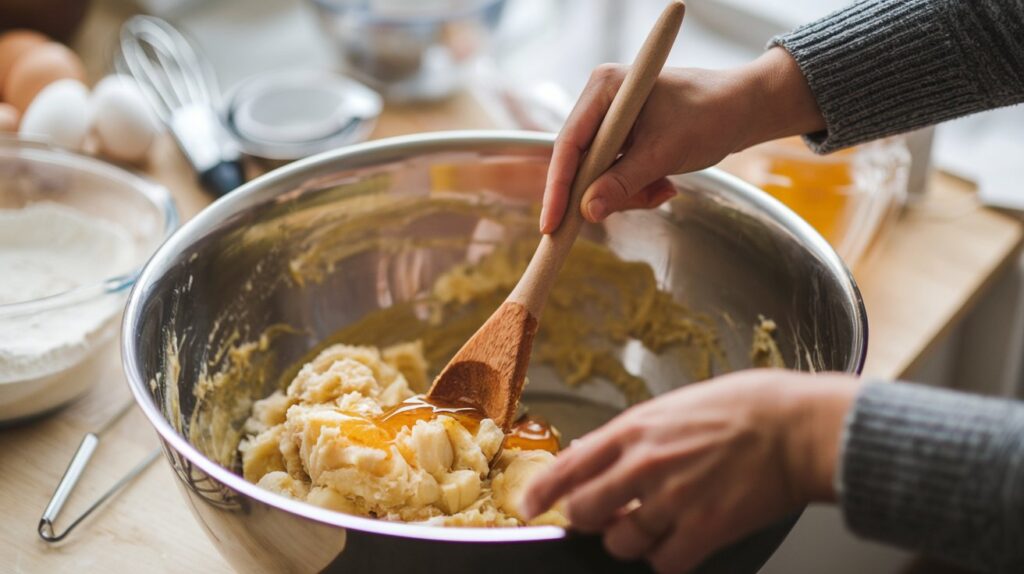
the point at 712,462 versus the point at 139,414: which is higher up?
the point at 712,462

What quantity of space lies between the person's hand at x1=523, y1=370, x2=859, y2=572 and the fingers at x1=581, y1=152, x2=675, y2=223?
29 cm

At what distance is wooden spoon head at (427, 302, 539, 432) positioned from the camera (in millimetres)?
859

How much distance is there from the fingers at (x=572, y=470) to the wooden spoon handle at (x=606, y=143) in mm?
280

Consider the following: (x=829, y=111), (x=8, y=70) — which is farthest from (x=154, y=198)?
(x=829, y=111)

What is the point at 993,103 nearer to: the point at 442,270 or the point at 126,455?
the point at 442,270

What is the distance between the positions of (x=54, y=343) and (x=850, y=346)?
0.74 metres

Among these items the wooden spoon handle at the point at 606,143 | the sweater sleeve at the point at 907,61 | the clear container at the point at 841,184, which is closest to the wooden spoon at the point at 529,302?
the wooden spoon handle at the point at 606,143

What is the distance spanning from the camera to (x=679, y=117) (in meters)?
0.87

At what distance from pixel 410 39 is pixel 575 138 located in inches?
25.9

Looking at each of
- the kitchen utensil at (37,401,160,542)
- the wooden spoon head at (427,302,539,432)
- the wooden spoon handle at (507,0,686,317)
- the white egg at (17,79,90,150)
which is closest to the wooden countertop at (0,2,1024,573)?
the kitchen utensil at (37,401,160,542)

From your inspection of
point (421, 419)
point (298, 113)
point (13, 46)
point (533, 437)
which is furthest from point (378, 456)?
point (13, 46)

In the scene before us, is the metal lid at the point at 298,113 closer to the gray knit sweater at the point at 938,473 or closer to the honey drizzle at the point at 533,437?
the honey drizzle at the point at 533,437

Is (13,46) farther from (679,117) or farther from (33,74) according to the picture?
(679,117)

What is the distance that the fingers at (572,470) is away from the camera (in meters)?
0.58
